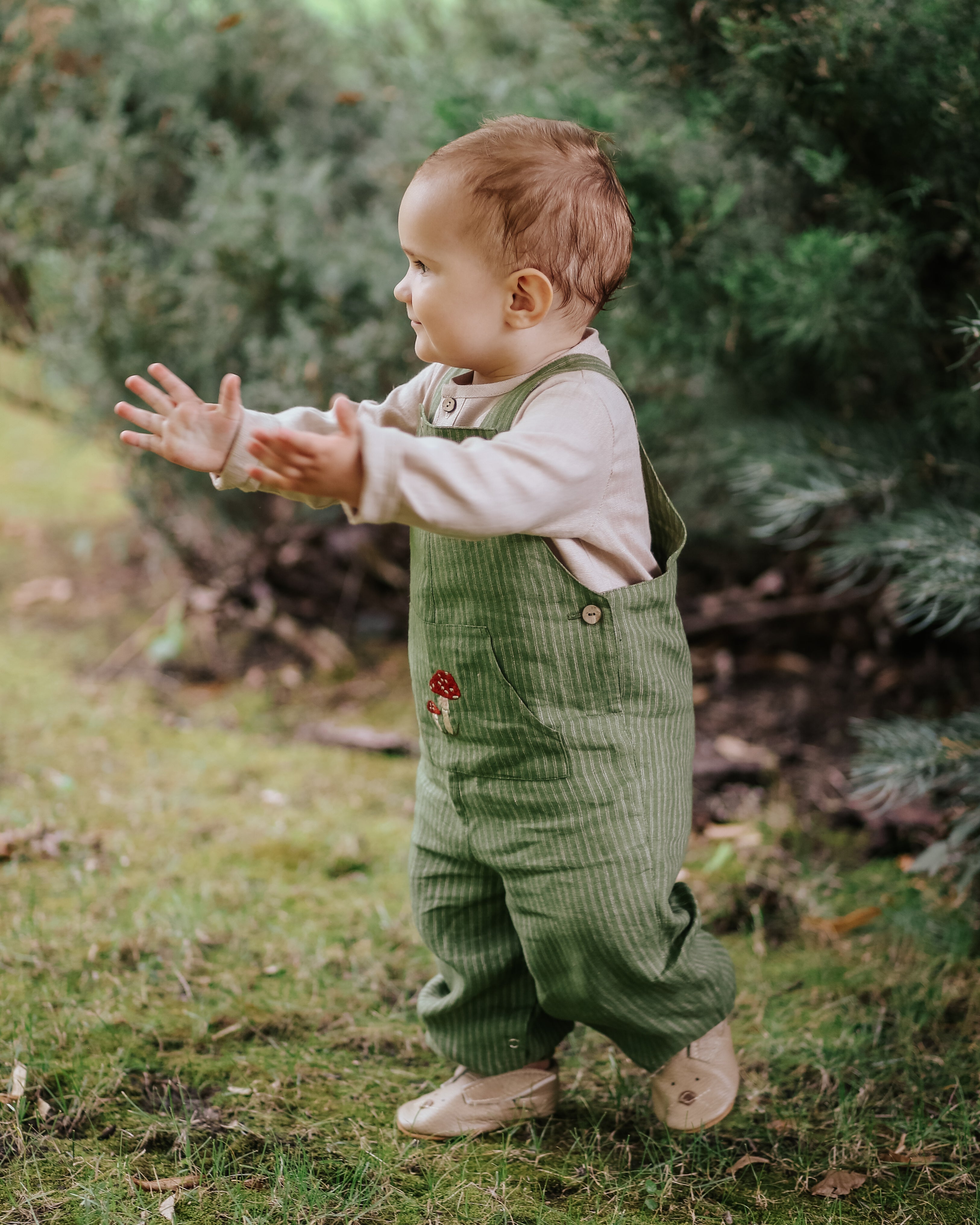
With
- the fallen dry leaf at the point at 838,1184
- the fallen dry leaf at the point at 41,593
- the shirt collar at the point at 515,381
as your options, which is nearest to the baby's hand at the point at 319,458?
the shirt collar at the point at 515,381

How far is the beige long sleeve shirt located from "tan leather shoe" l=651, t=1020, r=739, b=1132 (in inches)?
33.9

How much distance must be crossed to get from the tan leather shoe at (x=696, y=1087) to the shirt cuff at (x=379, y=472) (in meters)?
1.17

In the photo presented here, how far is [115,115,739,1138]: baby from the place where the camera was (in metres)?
1.57

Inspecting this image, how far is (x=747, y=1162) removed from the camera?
1890 millimetres

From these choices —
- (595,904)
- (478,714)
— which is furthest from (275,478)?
(595,904)

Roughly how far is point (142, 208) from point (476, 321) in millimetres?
2961

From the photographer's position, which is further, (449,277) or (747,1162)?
(747,1162)

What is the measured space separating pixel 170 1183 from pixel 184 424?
1.22m

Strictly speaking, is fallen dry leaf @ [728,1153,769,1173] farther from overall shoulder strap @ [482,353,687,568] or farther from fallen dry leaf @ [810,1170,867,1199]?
overall shoulder strap @ [482,353,687,568]

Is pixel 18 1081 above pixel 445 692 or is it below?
below

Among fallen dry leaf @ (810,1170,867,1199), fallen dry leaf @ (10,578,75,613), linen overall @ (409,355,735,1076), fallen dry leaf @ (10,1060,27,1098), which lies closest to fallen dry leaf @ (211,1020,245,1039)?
fallen dry leaf @ (10,1060,27,1098)

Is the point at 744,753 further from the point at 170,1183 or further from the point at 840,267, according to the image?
the point at 170,1183

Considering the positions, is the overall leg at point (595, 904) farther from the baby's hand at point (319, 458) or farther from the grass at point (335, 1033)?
the baby's hand at point (319, 458)

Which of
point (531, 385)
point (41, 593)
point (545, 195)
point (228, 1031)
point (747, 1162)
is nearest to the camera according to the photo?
point (545, 195)
